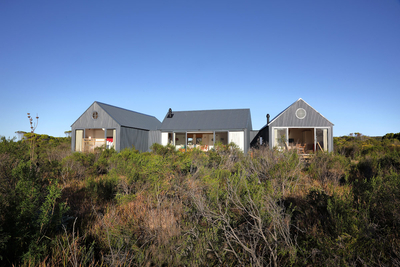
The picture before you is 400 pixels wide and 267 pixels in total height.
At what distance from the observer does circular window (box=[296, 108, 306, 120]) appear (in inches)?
661

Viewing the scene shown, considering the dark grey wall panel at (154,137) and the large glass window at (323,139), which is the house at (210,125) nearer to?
the dark grey wall panel at (154,137)

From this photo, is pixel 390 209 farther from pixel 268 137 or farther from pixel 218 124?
pixel 218 124

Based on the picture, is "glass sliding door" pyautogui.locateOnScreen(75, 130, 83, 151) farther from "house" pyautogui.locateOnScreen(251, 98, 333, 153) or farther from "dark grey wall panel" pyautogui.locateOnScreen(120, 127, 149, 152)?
"house" pyautogui.locateOnScreen(251, 98, 333, 153)

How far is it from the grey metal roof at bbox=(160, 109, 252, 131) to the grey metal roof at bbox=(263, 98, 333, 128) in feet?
10.9

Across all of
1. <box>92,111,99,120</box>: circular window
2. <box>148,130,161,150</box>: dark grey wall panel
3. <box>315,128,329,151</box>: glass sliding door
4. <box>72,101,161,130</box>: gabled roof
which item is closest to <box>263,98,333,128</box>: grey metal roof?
<box>315,128,329,151</box>: glass sliding door

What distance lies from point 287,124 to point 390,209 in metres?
14.1

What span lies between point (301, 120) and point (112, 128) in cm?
1585

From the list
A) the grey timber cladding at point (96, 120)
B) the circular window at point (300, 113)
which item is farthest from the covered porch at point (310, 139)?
the grey timber cladding at point (96, 120)

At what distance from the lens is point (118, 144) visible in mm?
19250

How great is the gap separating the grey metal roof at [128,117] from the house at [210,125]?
2697mm

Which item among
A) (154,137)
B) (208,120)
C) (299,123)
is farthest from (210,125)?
(299,123)

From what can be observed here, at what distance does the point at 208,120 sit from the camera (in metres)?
21.3

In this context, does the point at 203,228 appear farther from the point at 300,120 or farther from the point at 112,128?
the point at 112,128

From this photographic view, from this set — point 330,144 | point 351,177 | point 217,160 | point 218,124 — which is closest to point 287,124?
point 330,144
